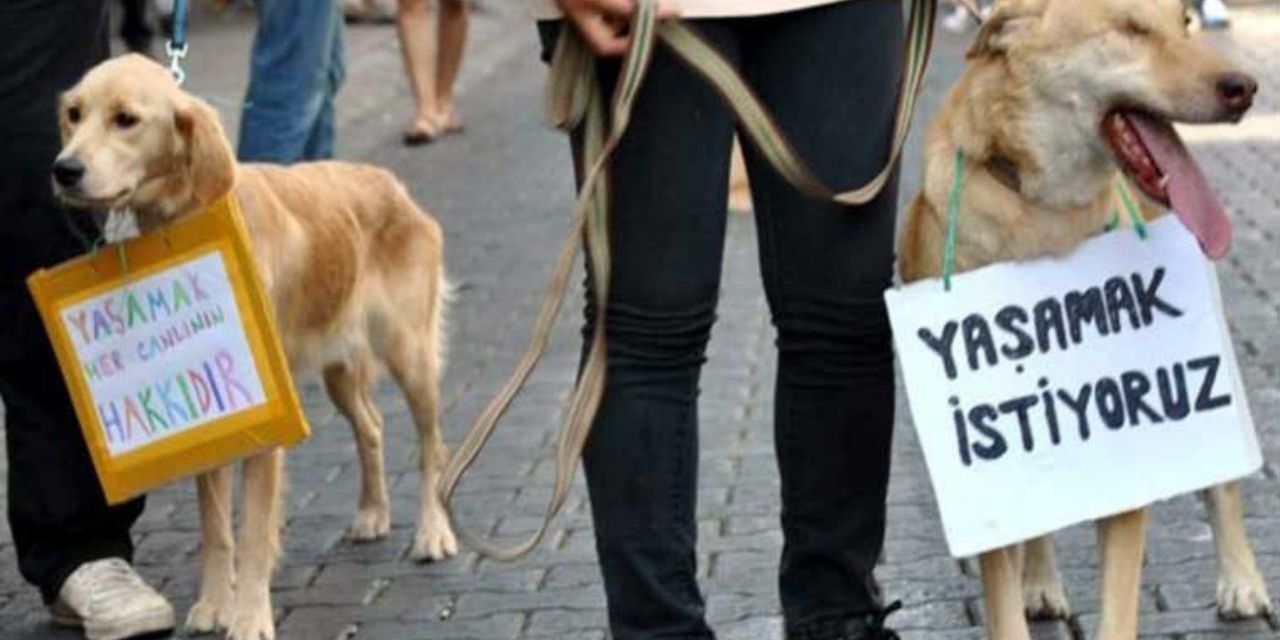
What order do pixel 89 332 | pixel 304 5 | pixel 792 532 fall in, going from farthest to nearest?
1. pixel 304 5
2. pixel 89 332
3. pixel 792 532

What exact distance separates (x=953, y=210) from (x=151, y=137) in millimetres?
1796

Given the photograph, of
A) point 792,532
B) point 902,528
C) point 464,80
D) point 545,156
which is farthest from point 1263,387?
point 464,80

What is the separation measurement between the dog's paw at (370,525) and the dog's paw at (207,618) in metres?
0.75

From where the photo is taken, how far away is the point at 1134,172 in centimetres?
439

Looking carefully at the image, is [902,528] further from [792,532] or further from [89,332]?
[89,332]

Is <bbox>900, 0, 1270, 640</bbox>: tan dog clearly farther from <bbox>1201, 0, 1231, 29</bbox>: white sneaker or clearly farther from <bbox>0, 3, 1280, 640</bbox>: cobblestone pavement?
<bbox>1201, 0, 1231, 29</bbox>: white sneaker

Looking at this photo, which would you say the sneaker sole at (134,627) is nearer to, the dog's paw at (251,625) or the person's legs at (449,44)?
the dog's paw at (251,625)

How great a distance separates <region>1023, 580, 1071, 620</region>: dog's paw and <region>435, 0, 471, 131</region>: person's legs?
9.37 metres

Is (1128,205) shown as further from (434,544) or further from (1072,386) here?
(434,544)

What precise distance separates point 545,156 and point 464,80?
369 cm

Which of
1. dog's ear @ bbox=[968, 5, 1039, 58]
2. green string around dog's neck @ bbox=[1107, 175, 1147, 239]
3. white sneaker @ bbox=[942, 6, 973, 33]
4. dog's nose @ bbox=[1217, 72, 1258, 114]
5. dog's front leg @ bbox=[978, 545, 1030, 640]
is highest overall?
dog's ear @ bbox=[968, 5, 1039, 58]

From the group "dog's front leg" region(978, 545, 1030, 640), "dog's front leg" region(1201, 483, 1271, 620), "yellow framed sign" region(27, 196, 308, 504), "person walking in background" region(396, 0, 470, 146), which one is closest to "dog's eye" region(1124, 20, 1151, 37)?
"dog's front leg" region(978, 545, 1030, 640)

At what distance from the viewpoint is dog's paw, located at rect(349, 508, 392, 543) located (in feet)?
20.9

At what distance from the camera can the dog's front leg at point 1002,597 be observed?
4.54m
